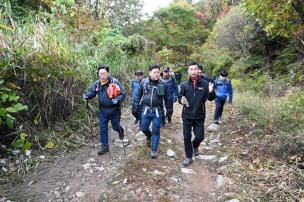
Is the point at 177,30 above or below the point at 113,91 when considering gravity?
above

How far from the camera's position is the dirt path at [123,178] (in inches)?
183

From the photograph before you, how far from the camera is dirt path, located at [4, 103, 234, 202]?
4.64m

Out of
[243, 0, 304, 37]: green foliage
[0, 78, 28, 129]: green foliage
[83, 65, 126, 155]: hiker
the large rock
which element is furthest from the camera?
the large rock

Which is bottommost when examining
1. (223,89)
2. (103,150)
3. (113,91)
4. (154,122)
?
(103,150)

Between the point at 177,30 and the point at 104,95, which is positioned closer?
the point at 104,95

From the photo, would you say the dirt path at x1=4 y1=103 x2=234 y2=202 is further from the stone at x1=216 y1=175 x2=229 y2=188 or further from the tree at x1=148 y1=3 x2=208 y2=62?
the tree at x1=148 y1=3 x2=208 y2=62

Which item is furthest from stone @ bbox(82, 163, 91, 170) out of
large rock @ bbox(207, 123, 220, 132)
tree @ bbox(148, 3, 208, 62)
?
tree @ bbox(148, 3, 208, 62)

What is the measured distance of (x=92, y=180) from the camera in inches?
203

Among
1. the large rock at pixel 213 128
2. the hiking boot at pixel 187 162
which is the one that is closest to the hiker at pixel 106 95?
the hiking boot at pixel 187 162

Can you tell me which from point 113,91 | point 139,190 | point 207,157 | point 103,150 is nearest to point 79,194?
point 139,190

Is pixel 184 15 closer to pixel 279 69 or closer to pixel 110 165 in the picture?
pixel 279 69

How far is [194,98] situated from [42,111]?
128 inches

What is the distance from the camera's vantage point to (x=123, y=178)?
5.07 meters

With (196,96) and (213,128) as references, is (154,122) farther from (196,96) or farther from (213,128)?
(213,128)
